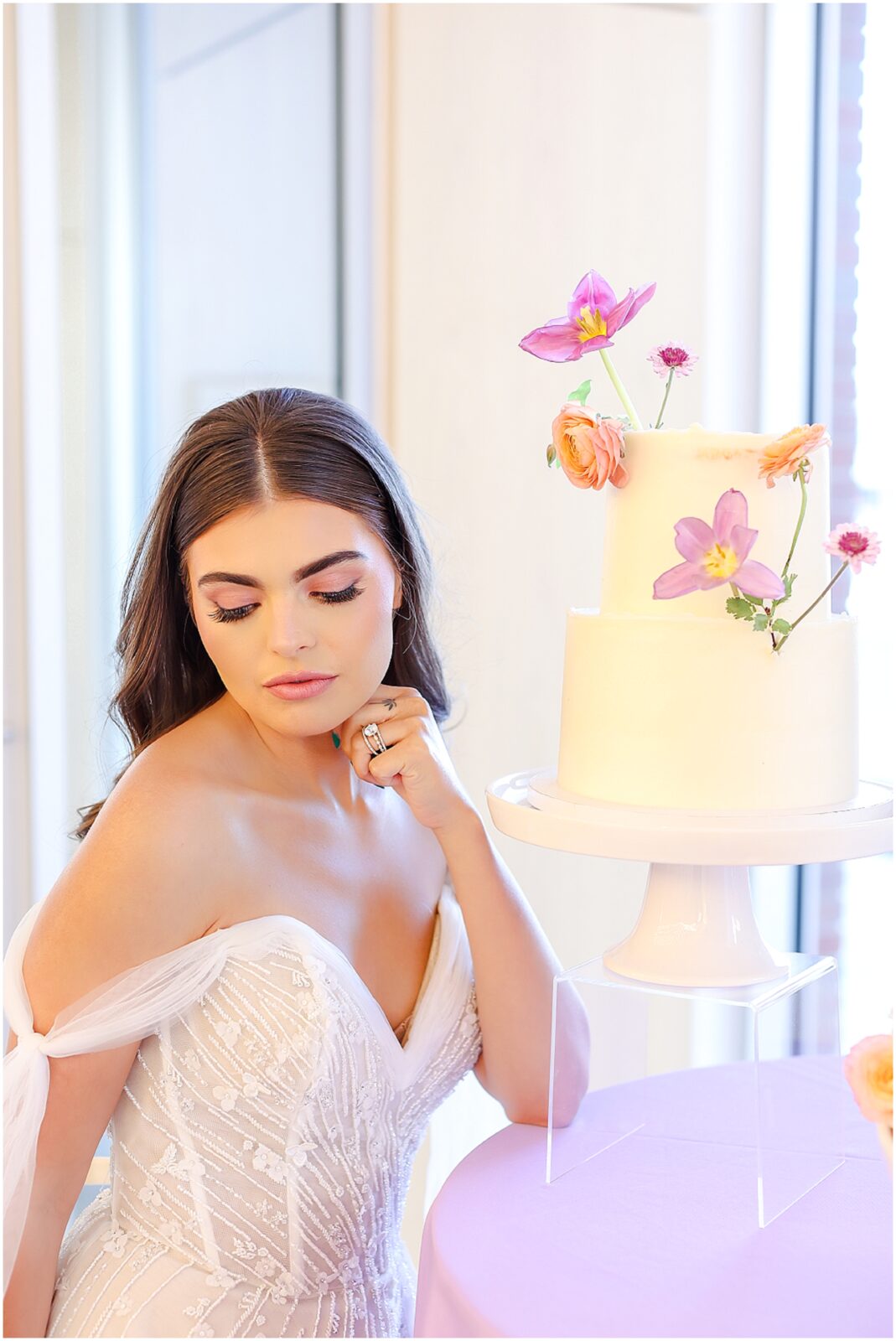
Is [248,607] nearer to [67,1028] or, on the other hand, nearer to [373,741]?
[373,741]

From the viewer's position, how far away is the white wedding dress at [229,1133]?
1.49 meters

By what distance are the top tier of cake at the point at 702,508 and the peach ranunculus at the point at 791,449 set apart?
0.10 feet

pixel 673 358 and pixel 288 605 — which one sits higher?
pixel 673 358

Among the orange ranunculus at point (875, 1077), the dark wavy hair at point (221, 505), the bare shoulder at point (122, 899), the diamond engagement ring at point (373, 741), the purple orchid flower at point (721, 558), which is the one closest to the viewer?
the orange ranunculus at point (875, 1077)

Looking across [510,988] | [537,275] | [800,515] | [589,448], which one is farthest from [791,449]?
[537,275]

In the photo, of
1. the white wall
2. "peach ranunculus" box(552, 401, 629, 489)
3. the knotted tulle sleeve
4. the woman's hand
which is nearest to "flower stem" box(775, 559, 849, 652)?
"peach ranunculus" box(552, 401, 629, 489)

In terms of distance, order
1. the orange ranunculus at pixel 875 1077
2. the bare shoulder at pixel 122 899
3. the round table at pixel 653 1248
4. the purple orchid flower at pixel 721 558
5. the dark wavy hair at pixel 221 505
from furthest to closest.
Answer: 1. the dark wavy hair at pixel 221 505
2. the bare shoulder at pixel 122 899
3. the purple orchid flower at pixel 721 558
4. the round table at pixel 653 1248
5. the orange ranunculus at pixel 875 1077

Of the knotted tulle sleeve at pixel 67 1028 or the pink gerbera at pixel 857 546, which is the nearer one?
the pink gerbera at pixel 857 546

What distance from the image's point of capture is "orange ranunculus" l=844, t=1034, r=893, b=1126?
3.47 ft

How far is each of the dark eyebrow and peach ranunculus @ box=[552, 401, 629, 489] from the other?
0.96ft

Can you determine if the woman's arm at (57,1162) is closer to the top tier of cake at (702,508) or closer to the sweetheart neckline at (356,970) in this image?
the sweetheart neckline at (356,970)

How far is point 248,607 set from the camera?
1528 mm

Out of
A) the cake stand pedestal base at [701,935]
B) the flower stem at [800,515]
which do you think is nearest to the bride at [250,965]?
the cake stand pedestal base at [701,935]

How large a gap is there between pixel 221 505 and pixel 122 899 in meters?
0.47
